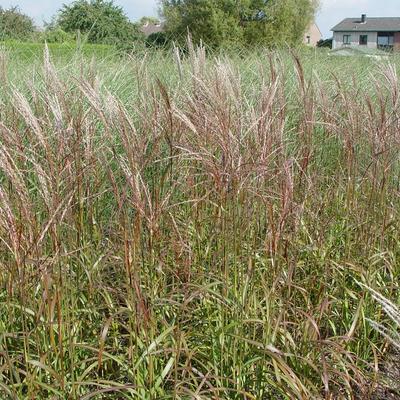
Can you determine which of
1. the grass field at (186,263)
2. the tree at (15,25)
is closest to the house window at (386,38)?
the tree at (15,25)

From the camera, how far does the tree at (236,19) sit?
87.6 ft

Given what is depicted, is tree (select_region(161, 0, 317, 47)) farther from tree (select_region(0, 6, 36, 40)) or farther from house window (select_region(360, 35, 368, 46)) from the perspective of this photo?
house window (select_region(360, 35, 368, 46))

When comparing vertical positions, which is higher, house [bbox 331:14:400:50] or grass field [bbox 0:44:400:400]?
house [bbox 331:14:400:50]

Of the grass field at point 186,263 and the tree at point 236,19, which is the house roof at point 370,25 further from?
the grass field at point 186,263

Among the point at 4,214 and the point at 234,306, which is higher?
the point at 4,214

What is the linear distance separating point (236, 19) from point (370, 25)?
54.7 metres

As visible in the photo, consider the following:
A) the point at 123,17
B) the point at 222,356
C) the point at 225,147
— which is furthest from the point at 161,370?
the point at 123,17

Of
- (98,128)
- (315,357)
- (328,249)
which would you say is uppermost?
(98,128)

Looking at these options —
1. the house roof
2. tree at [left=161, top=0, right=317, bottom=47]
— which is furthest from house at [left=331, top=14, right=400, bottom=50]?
tree at [left=161, top=0, right=317, bottom=47]

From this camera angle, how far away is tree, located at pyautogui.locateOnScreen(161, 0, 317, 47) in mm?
26703

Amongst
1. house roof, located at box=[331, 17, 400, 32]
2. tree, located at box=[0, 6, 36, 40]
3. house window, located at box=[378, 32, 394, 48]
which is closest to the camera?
tree, located at box=[0, 6, 36, 40]

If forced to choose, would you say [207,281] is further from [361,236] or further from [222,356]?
[361,236]

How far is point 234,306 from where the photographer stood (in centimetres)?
208

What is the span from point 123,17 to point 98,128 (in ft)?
80.8
